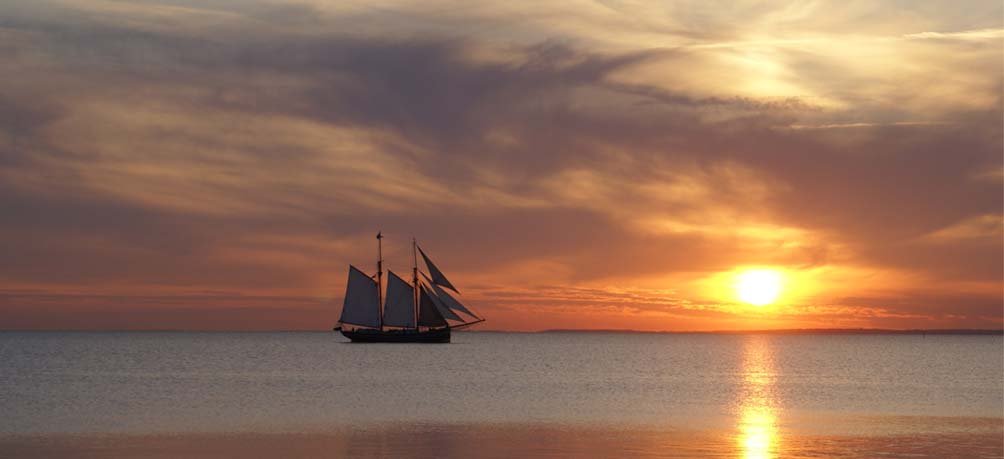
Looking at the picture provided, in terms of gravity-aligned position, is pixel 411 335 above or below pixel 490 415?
above

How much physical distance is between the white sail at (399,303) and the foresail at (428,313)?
140cm

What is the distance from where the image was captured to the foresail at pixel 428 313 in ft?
599

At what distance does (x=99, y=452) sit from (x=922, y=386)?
71.5 metres

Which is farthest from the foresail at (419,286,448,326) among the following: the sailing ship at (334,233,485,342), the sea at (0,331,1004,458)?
the sea at (0,331,1004,458)

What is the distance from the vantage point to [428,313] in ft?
606

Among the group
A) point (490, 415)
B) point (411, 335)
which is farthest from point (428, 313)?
point (490, 415)

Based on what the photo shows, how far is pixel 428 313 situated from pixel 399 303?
497cm

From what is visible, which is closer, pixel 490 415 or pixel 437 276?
pixel 490 415

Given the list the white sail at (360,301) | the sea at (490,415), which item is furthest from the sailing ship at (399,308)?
the sea at (490,415)

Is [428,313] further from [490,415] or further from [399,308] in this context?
[490,415]

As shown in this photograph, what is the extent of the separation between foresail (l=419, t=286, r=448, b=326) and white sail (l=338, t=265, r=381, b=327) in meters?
7.26

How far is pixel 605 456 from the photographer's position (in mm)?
38469

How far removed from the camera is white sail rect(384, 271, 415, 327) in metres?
179

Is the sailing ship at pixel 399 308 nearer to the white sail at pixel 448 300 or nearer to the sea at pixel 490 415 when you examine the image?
the white sail at pixel 448 300
